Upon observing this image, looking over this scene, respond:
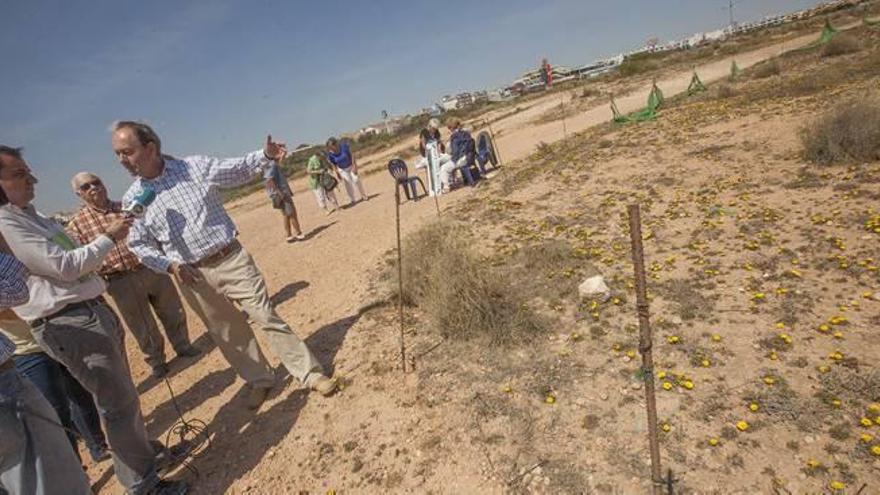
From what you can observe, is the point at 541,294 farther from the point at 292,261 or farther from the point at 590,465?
the point at 292,261

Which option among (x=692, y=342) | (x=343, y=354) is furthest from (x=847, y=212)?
(x=343, y=354)

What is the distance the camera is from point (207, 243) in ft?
11.1

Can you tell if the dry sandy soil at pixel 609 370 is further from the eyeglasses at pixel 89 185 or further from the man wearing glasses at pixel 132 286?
the eyeglasses at pixel 89 185

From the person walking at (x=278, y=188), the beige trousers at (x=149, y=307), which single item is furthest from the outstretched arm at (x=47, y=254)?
the person walking at (x=278, y=188)

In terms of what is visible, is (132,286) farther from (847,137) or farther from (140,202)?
(847,137)

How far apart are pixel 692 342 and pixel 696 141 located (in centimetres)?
681

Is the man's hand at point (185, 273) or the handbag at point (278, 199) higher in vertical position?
the handbag at point (278, 199)

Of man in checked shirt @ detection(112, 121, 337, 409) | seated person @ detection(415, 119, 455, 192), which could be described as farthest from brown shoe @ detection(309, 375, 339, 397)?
seated person @ detection(415, 119, 455, 192)

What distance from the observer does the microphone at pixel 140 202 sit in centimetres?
314

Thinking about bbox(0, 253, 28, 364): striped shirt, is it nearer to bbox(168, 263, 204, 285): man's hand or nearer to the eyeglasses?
bbox(168, 263, 204, 285): man's hand

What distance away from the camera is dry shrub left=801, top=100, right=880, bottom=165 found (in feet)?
19.4

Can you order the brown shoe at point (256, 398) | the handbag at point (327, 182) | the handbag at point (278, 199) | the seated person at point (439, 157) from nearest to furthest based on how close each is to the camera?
the brown shoe at point (256, 398)
the handbag at point (278, 199)
the seated person at point (439, 157)
the handbag at point (327, 182)

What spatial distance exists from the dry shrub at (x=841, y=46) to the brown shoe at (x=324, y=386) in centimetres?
2023

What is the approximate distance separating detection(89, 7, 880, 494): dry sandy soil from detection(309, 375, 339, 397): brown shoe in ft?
0.39
